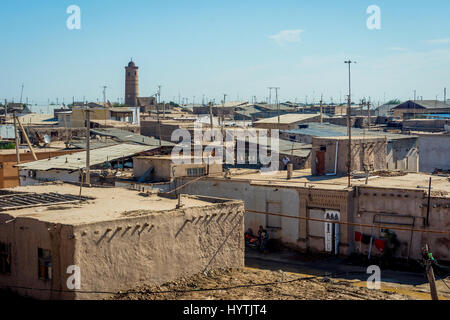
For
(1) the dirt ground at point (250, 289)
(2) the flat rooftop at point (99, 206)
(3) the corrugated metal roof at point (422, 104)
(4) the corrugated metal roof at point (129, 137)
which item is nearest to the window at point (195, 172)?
(2) the flat rooftop at point (99, 206)

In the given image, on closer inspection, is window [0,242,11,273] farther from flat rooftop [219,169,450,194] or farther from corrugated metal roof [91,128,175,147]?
corrugated metal roof [91,128,175,147]

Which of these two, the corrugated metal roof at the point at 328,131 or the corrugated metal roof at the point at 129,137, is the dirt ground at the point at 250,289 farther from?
the corrugated metal roof at the point at 328,131

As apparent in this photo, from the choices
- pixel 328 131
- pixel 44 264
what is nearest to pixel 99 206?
pixel 44 264

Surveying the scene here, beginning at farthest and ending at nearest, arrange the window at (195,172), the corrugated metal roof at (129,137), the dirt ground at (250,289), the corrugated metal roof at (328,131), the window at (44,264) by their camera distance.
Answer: the corrugated metal roof at (328,131) → the corrugated metal roof at (129,137) → the window at (195,172) → the dirt ground at (250,289) → the window at (44,264)

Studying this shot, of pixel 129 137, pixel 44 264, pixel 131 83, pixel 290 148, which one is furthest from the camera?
pixel 131 83

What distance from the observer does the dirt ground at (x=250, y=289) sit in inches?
610

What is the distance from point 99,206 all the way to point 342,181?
34.8 feet

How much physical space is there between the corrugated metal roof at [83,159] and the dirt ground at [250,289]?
12.1 metres

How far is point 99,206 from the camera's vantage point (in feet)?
58.6

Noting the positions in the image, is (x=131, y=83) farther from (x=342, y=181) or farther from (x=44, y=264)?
(x=44, y=264)

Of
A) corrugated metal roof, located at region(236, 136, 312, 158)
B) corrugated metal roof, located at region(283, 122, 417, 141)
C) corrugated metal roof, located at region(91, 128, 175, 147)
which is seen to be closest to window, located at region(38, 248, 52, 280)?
corrugated metal roof, located at region(236, 136, 312, 158)

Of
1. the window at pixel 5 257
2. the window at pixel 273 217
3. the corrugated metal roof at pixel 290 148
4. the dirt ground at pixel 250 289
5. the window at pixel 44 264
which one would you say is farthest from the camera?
the corrugated metal roof at pixel 290 148

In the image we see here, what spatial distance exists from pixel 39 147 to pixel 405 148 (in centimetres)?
2248
